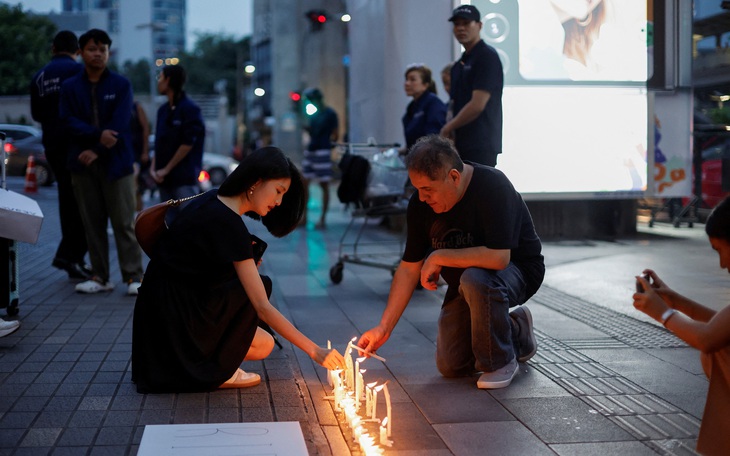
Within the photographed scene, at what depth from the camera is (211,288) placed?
5109 millimetres

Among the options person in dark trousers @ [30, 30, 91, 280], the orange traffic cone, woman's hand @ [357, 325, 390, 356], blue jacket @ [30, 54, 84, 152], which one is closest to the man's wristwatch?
woman's hand @ [357, 325, 390, 356]

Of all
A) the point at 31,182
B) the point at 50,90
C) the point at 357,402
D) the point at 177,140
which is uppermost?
the point at 50,90

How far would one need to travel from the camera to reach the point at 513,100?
40.7ft

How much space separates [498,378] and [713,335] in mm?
1648

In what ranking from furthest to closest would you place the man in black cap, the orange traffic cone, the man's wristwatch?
the orange traffic cone
the man in black cap
the man's wristwatch

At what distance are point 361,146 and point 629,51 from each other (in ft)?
16.5

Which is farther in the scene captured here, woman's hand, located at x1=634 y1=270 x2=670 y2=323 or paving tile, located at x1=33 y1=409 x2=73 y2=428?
paving tile, located at x1=33 y1=409 x2=73 y2=428

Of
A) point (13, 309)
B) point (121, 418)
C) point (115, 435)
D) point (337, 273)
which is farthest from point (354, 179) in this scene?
point (115, 435)

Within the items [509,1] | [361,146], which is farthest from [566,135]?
[361,146]

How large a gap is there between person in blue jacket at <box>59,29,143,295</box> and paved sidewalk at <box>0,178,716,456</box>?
36 cm

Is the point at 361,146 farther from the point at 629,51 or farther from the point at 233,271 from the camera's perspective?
the point at 629,51

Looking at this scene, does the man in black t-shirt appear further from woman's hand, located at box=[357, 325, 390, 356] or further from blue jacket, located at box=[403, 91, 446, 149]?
blue jacket, located at box=[403, 91, 446, 149]

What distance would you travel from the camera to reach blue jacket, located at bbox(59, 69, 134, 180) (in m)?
8.34

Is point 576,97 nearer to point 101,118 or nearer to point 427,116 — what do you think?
point 427,116
